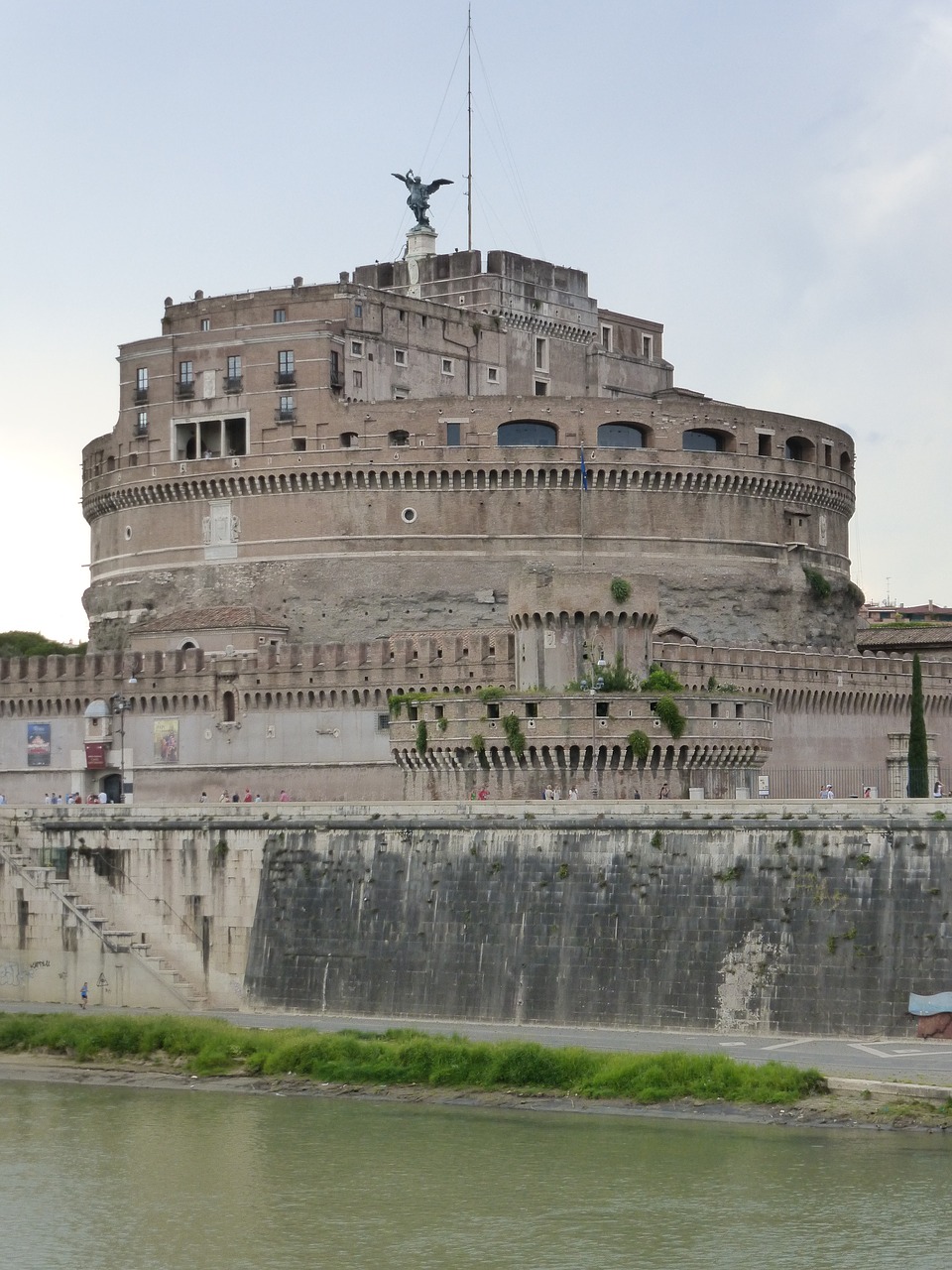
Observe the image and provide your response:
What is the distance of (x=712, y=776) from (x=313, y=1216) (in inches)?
687

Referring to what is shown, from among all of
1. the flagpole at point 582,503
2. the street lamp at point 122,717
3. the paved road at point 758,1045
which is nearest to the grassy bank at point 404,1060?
the paved road at point 758,1045

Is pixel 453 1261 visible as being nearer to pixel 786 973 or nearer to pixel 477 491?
pixel 786 973

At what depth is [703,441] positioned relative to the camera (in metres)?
72.0

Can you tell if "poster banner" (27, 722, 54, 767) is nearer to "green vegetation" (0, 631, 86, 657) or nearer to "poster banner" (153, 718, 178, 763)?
"poster banner" (153, 718, 178, 763)

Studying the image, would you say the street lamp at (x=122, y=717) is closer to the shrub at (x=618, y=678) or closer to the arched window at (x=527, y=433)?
the arched window at (x=527, y=433)

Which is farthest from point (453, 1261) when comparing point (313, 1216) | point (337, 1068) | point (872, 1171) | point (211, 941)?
point (211, 941)

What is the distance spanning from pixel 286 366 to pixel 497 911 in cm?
2979

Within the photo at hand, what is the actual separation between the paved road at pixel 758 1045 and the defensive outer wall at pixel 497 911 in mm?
291

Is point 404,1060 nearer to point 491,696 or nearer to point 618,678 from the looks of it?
point 491,696

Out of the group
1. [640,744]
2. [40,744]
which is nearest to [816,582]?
[40,744]

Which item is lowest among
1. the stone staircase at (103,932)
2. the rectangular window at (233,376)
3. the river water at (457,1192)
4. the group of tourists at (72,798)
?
the river water at (457,1192)

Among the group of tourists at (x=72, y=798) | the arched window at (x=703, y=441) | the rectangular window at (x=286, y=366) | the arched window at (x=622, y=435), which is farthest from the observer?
the arched window at (x=703, y=441)

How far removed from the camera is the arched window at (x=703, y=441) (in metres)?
71.6

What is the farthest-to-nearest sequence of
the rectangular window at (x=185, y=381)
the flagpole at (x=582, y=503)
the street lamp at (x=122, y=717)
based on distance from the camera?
the rectangular window at (x=185, y=381), the flagpole at (x=582, y=503), the street lamp at (x=122, y=717)
